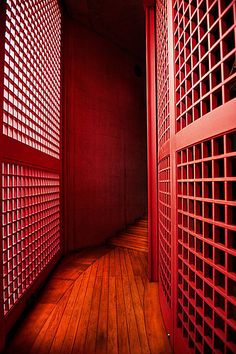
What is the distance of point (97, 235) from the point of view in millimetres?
6543

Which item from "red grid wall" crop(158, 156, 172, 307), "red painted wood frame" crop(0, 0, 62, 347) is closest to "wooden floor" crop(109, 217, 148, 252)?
"red painted wood frame" crop(0, 0, 62, 347)

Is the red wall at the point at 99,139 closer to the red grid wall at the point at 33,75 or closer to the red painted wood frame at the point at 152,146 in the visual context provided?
the red grid wall at the point at 33,75

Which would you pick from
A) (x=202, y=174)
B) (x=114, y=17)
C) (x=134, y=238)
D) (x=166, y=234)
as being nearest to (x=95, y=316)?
(x=166, y=234)

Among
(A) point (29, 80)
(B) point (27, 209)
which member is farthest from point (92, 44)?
(B) point (27, 209)

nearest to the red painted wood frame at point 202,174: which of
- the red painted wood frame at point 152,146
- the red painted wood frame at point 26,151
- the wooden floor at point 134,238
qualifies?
the red painted wood frame at point 152,146

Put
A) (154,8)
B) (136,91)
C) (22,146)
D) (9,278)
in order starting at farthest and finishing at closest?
(136,91)
(154,8)
(22,146)
(9,278)

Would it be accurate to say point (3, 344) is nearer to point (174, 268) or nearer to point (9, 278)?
point (9, 278)

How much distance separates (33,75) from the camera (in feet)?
11.5

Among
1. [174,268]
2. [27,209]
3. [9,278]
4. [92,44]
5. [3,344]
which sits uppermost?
[92,44]

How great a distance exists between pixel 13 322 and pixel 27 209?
135 cm

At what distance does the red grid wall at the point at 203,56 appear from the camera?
117 centimetres

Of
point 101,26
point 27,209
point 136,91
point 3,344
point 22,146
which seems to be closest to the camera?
point 3,344

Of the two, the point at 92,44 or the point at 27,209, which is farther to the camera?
the point at 92,44

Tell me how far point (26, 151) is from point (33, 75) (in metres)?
1.25
